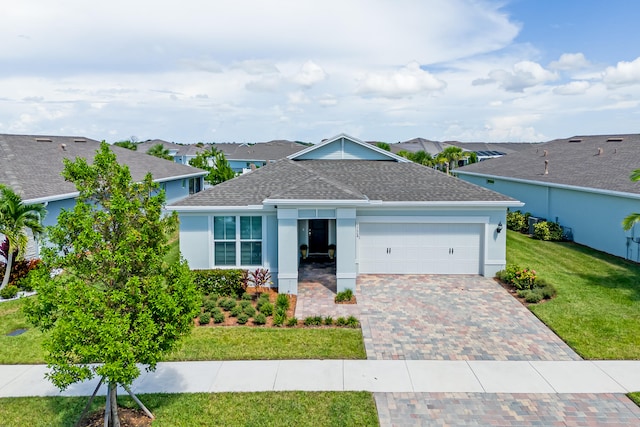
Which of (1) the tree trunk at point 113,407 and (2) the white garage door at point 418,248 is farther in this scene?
(2) the white garage door at point 418,248

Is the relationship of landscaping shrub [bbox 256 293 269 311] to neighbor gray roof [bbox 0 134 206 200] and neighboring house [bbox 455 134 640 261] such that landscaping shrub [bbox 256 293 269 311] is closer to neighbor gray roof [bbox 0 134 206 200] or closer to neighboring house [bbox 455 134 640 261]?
neighbor gray roof [bbox 0 134 206 200]

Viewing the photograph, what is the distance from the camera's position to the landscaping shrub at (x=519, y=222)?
26.2 metres

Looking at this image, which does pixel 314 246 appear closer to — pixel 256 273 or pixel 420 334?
pixel 256 273

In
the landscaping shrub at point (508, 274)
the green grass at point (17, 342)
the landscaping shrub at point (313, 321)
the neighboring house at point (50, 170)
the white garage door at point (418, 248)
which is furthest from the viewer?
the neighboring house at point (50, 170)

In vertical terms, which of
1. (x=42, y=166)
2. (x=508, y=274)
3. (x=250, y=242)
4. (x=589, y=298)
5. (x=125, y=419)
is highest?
(x=42, y=166)

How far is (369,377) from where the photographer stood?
974 centimetres

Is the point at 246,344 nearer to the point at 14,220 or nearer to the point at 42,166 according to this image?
the point at 14,220

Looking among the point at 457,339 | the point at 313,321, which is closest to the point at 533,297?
the point at 457,339

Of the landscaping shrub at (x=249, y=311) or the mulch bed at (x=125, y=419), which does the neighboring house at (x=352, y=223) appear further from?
the mulch bed at (x=125, y=419)

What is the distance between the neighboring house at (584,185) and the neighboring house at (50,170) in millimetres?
21237

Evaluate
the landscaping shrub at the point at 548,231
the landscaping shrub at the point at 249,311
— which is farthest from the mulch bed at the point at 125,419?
the landscaping shrub at the point at 548,231

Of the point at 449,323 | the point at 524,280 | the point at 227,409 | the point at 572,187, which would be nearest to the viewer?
the point at 227,409

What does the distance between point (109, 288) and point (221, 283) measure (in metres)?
7.94

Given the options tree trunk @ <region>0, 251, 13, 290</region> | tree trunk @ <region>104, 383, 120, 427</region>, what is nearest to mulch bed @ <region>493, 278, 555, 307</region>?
tree trunk @ <region>104, 383, 120, 427</region>
